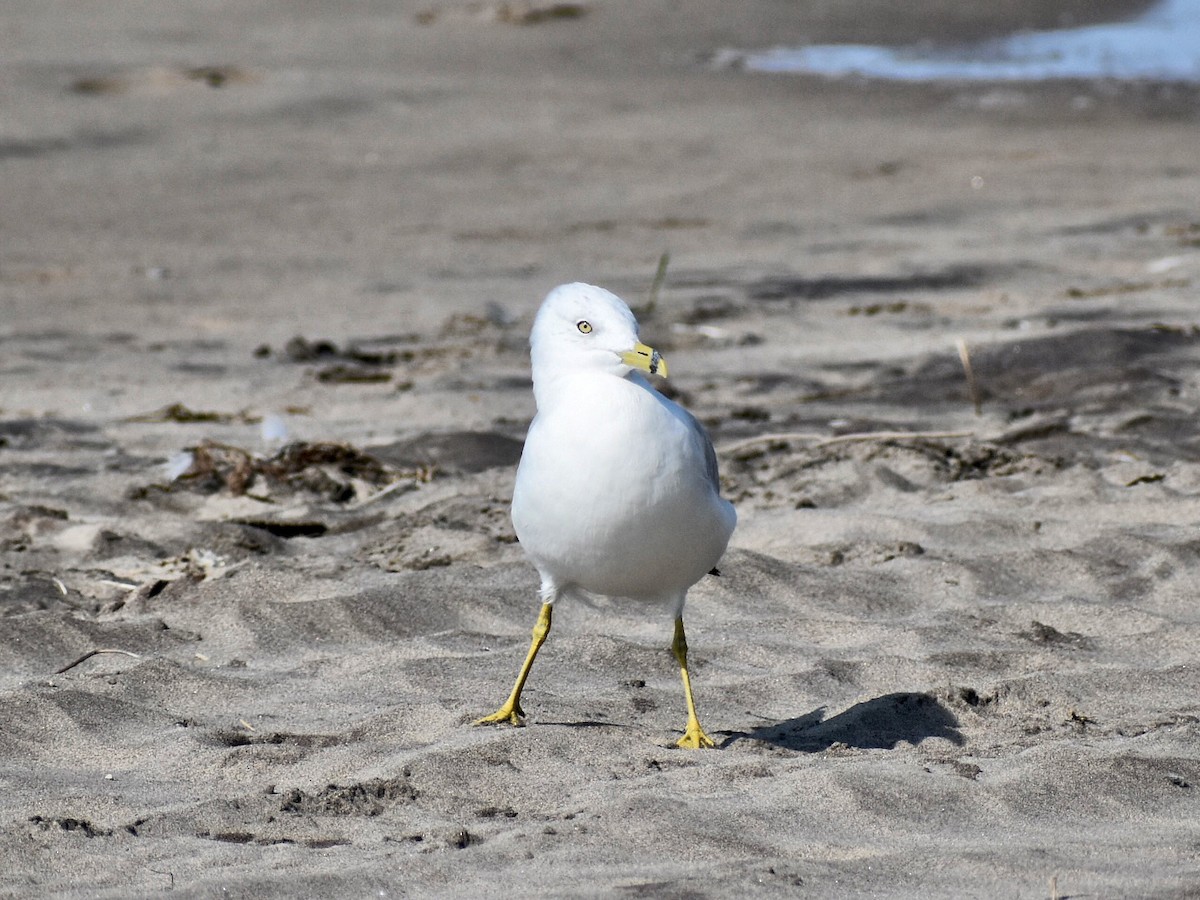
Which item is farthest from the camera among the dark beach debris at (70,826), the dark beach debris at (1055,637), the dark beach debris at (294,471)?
the dark beach debris at (294,471)

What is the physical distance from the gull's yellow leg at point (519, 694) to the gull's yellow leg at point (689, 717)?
0.04 feet

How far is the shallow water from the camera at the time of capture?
1689 cm

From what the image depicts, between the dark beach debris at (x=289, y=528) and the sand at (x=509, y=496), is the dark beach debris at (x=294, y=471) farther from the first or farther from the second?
the dark beach debris at (x=289, y=528)

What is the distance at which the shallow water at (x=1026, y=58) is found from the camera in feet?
55.4

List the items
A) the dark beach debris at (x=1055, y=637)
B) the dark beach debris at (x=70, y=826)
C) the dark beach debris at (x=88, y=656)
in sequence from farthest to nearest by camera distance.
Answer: the dark beach debris at (x=1055, y=637) < the dark beach debris at (x=88, y=656) < the dark beach debris at (x=70, y=826)

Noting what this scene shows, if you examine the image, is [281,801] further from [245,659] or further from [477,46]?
[477,46]

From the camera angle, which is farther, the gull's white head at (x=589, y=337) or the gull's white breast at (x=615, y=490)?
the gull's white head at (x=589, y=337)

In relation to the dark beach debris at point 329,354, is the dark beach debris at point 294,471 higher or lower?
higher

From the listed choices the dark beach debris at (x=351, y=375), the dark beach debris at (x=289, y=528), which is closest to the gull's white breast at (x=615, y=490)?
the dark beach debris at (x=289, y=528)

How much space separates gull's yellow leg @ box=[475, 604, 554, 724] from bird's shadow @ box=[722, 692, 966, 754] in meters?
0.23

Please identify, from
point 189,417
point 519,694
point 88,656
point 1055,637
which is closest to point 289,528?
point 88,656

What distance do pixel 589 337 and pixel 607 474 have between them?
1.25ft

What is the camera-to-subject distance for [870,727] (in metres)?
4.13

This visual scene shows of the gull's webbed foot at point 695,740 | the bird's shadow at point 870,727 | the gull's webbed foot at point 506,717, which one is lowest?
the bird's shadow at point 870,727
